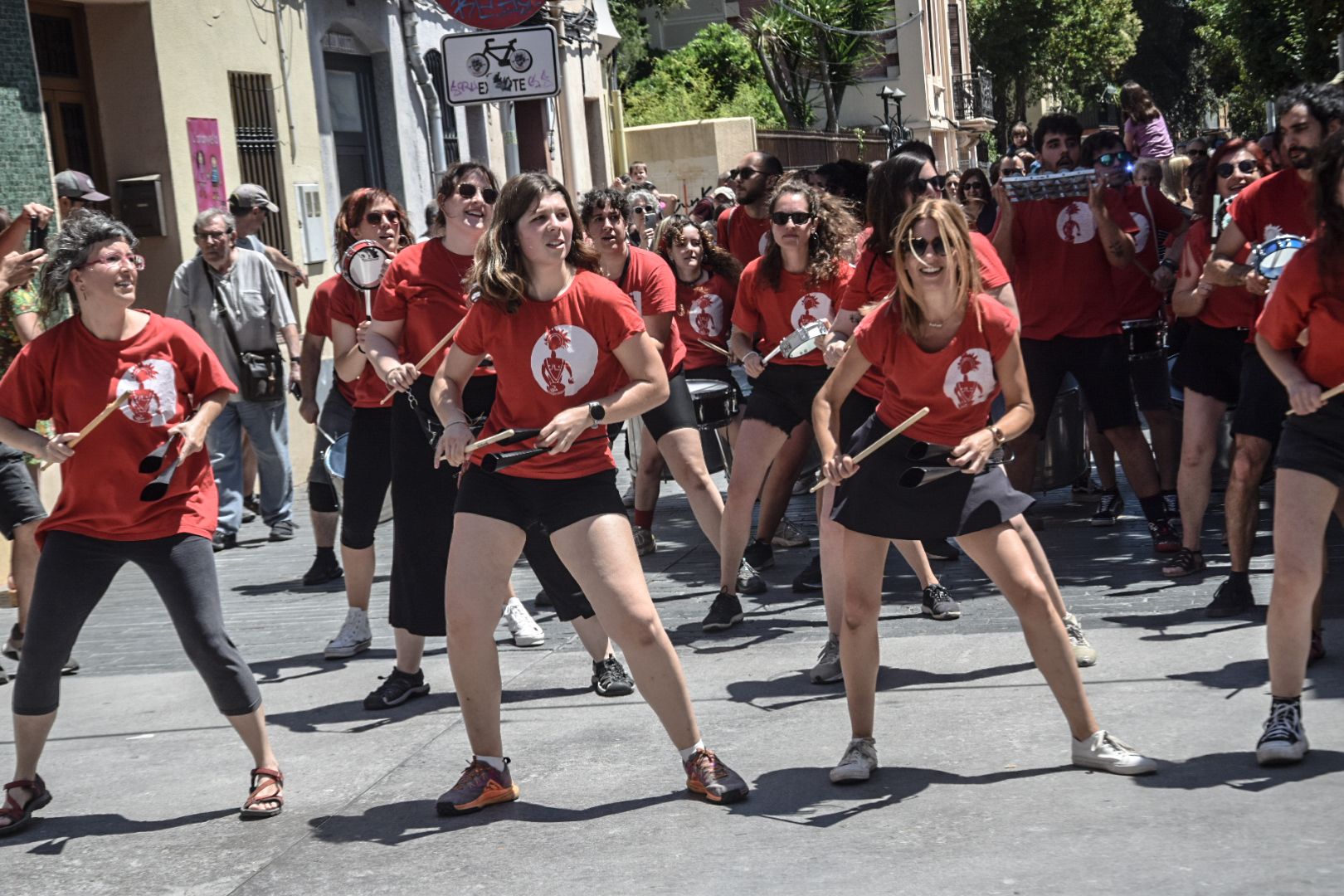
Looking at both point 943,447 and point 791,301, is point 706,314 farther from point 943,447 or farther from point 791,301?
point 943,447

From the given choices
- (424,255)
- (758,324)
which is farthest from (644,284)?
(424,255)

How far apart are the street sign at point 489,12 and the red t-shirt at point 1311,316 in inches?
230

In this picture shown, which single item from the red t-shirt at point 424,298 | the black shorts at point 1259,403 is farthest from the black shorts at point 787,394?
the black shorts at point 1259,403

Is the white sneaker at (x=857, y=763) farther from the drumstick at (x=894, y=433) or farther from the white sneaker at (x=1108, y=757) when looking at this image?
the drumstick at (x=894, y=433)

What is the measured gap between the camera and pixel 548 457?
190 inches

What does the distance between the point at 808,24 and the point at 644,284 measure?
110 ft

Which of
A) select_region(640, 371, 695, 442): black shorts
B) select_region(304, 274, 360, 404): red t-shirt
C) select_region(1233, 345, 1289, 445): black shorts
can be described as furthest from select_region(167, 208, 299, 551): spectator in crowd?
select_region(1233, 345, 1289, 445): black shorts

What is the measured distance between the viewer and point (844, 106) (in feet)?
172

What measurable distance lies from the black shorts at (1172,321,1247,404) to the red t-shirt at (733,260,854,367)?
1408 millimetres

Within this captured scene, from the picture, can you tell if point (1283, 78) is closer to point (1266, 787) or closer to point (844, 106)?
point (1266, 787)

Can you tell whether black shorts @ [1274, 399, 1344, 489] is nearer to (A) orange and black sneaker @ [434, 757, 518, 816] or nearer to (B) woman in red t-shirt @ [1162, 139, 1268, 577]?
(B) woman in red t-shirt @ [1162, 139, 1268, 577]

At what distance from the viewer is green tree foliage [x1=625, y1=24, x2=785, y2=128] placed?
37.7 metres

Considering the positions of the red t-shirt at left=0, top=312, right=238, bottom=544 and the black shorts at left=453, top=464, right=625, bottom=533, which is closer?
the black shorts at left=453, top=464, right=625, bottom=533

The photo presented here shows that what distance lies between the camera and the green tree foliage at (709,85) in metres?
37.7
